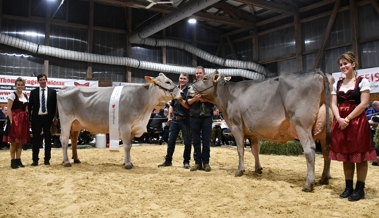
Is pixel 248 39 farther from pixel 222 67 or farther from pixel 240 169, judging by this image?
pixel 240 169

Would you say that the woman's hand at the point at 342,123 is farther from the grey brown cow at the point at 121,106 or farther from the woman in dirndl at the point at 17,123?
the woman in dirndl at the point at 17,123

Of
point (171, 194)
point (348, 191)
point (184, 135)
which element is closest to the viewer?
point (348, 191)

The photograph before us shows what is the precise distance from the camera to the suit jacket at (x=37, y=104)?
18.5 feet

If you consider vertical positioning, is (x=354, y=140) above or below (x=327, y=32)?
below

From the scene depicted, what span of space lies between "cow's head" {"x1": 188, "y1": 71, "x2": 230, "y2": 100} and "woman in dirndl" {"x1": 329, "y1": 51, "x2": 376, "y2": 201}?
2.03 meters

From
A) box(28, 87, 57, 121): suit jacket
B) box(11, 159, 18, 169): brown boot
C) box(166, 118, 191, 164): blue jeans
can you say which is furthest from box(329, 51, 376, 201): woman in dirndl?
box(11, 159, 18, 169): brown boot

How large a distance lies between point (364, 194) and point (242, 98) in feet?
6.83

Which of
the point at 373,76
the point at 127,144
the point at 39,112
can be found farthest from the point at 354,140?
the point at 373,76

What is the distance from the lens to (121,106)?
548 cm

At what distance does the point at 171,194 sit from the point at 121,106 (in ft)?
8.05

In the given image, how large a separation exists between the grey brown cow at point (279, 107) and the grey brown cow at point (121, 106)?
789mm

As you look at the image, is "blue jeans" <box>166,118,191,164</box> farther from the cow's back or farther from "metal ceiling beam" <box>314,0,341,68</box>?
"metal ceiling beam" <box>314,0,341,68</box>

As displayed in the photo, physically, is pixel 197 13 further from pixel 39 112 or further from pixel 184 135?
pixel 39 112

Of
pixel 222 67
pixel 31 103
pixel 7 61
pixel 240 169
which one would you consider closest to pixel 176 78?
pixel 222 67
